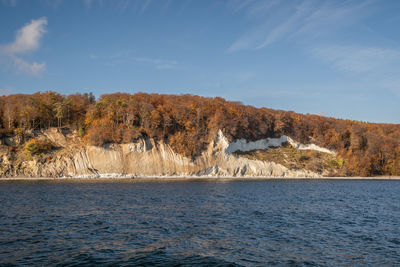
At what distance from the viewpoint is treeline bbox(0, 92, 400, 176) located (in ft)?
232

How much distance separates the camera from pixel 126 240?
17562 mm

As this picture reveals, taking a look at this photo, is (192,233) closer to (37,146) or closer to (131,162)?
(131,162)

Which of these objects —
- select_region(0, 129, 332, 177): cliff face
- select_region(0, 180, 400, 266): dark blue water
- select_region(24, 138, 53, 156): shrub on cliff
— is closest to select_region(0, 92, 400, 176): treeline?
select_region(0, 129, 332, 177): cliff face

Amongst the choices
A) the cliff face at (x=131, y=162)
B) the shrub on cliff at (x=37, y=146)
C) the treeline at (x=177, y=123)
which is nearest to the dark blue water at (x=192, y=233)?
the cliff face at (x=131, y=162)

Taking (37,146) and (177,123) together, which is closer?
(37,146)

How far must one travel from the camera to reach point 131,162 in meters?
68.3

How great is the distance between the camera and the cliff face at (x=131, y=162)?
207 feet

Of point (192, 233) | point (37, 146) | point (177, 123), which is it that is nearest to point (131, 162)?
point (177, 123)

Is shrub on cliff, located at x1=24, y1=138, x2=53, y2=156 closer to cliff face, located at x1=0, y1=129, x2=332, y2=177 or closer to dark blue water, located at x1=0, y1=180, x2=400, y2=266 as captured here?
cliff face, located at x1=0, y1=129, x2=332, y2=177

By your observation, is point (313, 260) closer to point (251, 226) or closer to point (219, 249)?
point (219, 249)

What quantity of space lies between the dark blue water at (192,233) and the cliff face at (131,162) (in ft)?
110

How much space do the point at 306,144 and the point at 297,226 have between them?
79.8 m

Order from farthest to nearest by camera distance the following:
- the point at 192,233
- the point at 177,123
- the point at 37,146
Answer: the point at 177,123, the point at 37,146, the point at 192,233

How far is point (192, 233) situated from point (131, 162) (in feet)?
168
